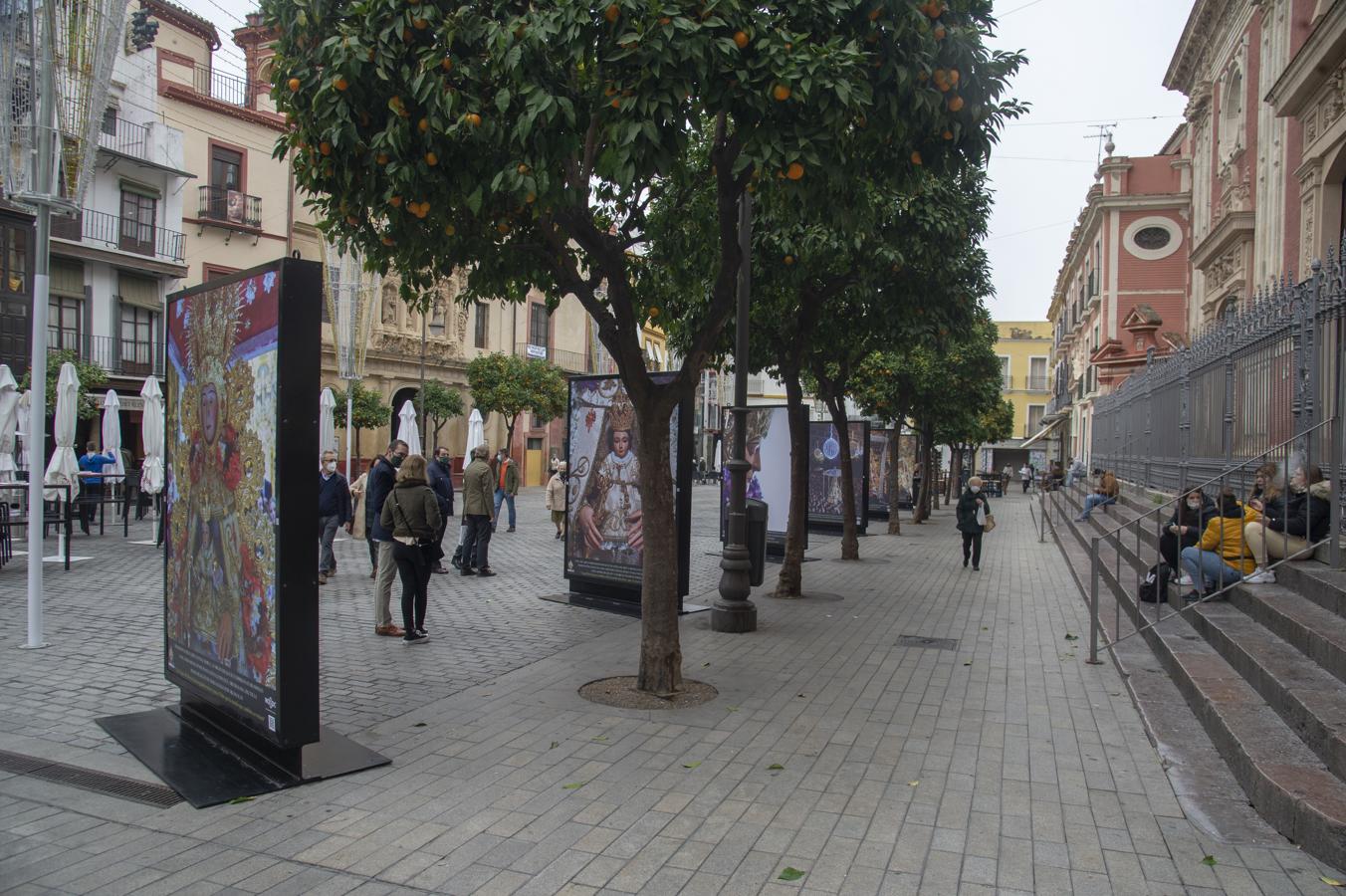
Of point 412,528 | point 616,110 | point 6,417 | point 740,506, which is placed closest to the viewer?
point 616,110

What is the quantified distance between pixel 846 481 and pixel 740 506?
6.79m

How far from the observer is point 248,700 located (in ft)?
17.4

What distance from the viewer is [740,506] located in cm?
985

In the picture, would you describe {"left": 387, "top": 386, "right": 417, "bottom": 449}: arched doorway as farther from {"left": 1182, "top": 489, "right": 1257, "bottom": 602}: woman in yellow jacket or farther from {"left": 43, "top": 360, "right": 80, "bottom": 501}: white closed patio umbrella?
{"left": 1182, "top": 489, "right": 1257, "bottom": 602}: woman in yellow jacket

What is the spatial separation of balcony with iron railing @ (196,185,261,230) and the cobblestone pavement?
26.6m

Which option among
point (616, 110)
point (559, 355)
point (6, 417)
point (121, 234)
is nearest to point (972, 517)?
point (616, 110)

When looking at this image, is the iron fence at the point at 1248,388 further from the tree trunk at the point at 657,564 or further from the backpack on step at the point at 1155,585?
the tree trunk at the point at 657,564

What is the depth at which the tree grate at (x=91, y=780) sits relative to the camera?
4.98 metres

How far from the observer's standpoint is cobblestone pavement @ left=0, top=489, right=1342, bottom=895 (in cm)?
414

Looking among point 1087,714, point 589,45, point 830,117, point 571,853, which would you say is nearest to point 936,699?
point 1087,714

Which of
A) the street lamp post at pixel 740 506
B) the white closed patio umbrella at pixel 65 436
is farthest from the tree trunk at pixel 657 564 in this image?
the white closed patio umbrella at pixel 65 436

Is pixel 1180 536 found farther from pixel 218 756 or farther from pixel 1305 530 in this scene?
pixel 218 756

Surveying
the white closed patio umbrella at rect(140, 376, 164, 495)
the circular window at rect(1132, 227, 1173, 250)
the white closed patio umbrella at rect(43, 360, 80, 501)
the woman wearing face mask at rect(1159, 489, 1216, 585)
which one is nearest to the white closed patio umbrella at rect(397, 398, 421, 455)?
the white closed patio umbrella at rect(140, 376, 164, 495)

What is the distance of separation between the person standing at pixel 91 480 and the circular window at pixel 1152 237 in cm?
3302
